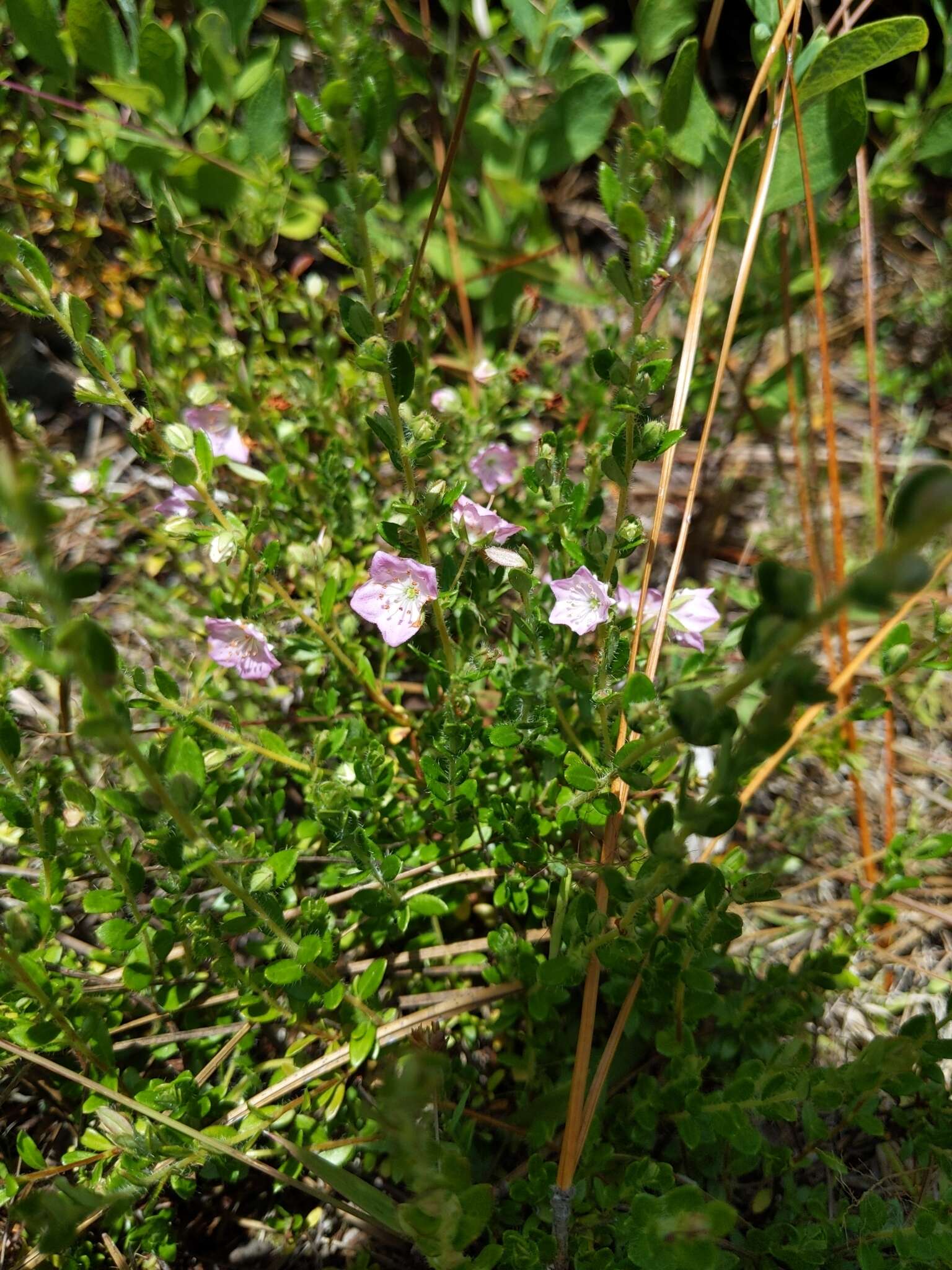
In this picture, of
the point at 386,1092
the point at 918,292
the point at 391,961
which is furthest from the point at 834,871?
the point at 918,292

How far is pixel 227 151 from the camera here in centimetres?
246

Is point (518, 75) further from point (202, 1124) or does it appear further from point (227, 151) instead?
point (202, 1124)

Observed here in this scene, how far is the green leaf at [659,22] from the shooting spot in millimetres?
2459

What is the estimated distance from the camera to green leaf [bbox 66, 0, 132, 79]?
2227 millimetres

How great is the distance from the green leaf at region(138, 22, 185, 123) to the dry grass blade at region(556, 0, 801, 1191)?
1.47m

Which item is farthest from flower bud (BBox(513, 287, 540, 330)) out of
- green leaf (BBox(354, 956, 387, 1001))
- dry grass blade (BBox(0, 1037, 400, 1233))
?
dry grass blade (BBox(0, 1037, 400, 1233))

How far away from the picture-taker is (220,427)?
2.43 metres

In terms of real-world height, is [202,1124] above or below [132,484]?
below

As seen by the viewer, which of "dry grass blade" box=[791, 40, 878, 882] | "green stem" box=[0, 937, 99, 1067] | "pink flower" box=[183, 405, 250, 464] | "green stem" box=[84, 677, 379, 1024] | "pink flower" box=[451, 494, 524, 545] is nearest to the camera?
"green stem" box=[84, 677, 379, 1024]

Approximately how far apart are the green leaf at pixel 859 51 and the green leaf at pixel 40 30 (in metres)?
1.91

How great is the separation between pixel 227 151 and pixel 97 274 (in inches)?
25.0

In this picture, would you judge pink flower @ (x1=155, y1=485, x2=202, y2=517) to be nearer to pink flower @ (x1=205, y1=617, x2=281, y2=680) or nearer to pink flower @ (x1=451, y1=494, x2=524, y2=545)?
pink flower @ (x1=205, y1=617, x2=281, y2=680)

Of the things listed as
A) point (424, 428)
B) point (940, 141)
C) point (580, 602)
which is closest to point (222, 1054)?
point (580, 602)

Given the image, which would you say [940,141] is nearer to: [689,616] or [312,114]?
[689,616]
